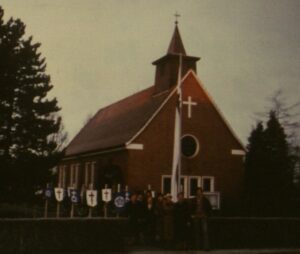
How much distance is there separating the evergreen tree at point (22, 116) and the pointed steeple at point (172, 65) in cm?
1125

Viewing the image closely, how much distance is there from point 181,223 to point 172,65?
22.4 meters

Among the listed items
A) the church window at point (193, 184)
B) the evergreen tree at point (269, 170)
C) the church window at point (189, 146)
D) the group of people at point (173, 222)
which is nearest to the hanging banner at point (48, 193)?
the group of people at point (173, 222)

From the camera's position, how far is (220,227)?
62.4 feet

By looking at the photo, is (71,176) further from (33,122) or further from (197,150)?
(33,122)

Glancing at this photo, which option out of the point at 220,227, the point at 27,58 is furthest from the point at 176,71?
the point at 220,227

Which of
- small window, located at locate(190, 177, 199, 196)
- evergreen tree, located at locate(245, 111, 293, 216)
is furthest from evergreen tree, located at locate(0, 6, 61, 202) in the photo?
evergreen tree, located at locate(245, 111, 293, 216)

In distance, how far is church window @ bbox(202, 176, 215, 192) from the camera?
38594 mm

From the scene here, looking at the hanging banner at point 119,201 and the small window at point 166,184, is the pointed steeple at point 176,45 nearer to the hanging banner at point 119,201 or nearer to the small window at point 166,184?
the small window at point 166,184

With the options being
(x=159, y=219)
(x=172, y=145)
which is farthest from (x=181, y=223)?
(x=172, y=145)

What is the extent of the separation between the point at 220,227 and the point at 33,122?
44.7ft

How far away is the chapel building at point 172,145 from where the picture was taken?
3694 centimetres

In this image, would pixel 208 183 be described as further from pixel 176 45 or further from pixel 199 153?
pixel 176 45

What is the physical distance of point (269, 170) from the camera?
119 ft

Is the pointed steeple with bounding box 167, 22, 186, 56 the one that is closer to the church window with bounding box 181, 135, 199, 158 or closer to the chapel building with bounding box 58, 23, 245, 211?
the chapel building with bounding box 58, 23, 245, 211
